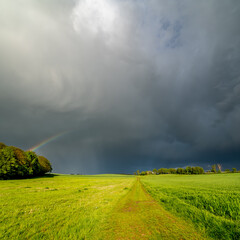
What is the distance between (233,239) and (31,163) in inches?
3329

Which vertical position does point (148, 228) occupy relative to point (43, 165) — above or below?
below

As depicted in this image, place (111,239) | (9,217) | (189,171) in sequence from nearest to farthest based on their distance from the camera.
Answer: (111,239)
(9,217)
(189,171)

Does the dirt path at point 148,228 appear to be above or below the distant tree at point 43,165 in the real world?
below

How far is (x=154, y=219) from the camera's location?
8250 mm

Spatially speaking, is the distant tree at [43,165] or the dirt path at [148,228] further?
the distant tree at [43,165]

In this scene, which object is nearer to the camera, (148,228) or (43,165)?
(148,228)

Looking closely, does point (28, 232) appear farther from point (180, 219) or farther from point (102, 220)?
point (180, 219)

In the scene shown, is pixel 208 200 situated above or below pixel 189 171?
below

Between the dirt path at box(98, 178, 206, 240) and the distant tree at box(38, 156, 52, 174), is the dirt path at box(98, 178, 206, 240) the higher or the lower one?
the lower one

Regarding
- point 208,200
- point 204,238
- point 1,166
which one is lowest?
point 204,238

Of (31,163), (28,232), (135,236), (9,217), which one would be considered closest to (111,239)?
(135,236)

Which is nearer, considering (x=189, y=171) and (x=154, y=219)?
(x=154, y=219)

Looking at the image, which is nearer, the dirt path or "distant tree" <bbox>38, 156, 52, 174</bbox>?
the dirt path

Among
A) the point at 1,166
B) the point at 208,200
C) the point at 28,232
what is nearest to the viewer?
the point at 28,232
